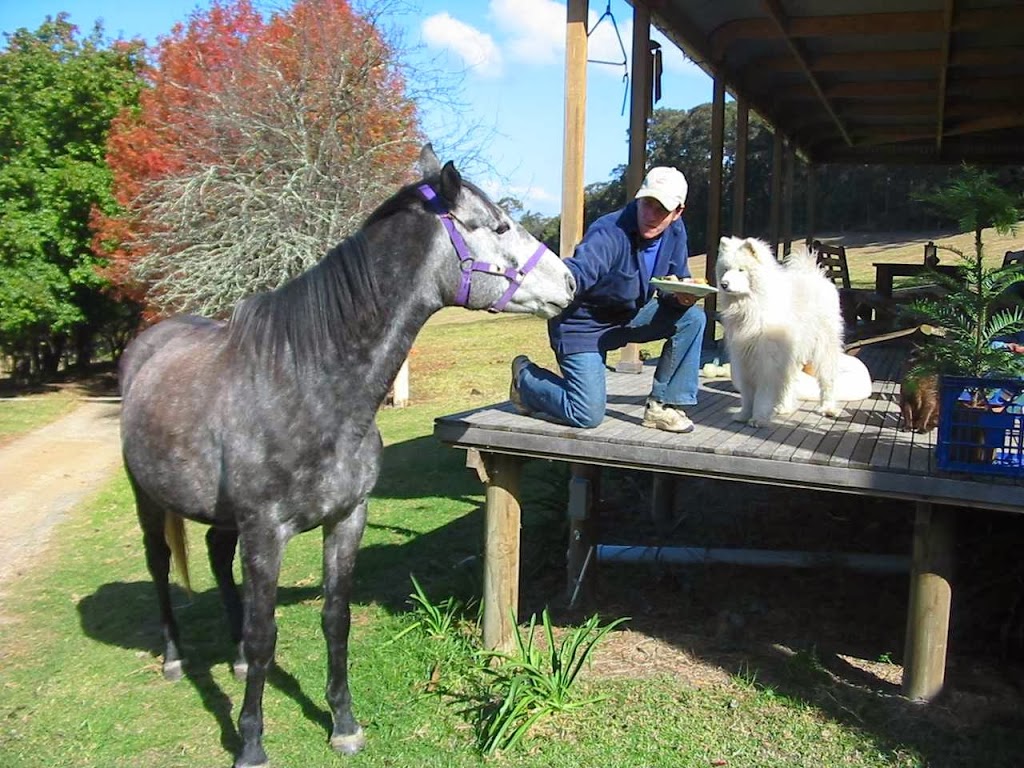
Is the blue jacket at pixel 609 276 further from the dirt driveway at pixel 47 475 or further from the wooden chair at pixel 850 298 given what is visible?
the dirt driveway at pixel 47 475

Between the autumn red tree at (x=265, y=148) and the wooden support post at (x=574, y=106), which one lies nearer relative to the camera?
the wooden support post at (x=574, y=106)

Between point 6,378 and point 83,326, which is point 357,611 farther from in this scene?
point 6,378

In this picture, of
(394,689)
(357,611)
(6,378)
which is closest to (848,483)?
(394,689)

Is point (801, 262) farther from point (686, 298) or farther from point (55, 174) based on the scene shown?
point (55, 174)

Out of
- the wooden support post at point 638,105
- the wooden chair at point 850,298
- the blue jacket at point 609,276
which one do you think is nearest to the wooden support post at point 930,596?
the blue jacket at point 609,276

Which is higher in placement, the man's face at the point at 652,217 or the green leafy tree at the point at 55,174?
the green leafy tree at the point at 55,174

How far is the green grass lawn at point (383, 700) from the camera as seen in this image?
338 cm

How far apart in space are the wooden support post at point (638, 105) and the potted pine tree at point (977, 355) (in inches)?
117

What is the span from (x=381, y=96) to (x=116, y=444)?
229 inches

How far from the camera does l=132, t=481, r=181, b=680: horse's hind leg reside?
4285 mm

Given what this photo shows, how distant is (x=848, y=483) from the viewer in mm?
3486

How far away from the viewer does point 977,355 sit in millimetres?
3510

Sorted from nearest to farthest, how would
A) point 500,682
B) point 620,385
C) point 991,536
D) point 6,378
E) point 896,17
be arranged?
1. point 500,682
2. point 991,536
3. point 620,385
4. point 896,17
5. point 6,378

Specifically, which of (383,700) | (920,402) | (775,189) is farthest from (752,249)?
(775,189)
